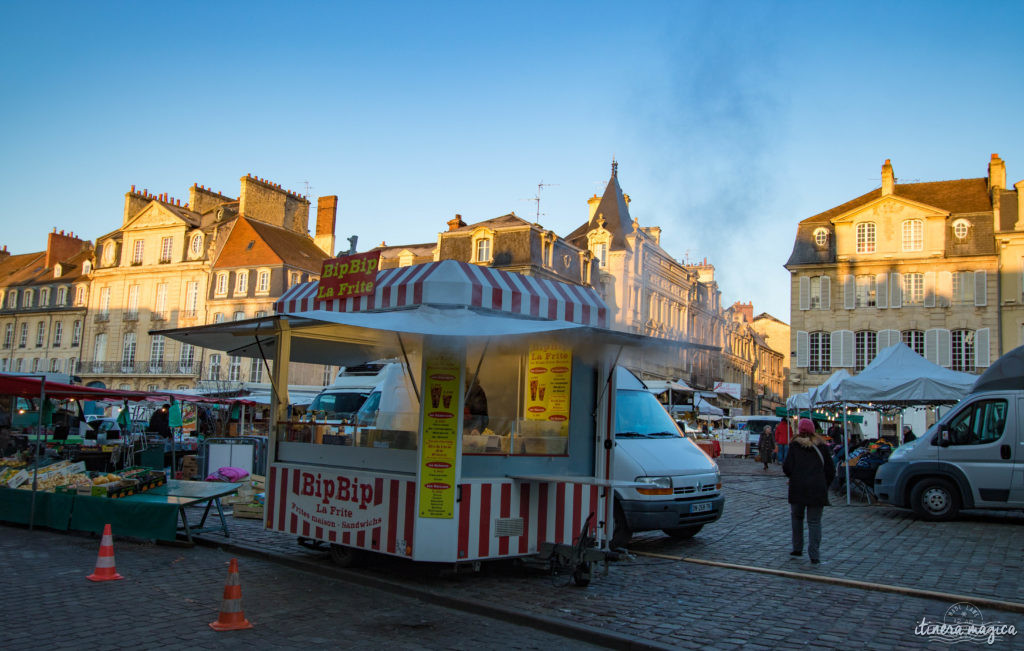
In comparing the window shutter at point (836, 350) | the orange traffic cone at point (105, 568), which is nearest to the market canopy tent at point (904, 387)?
the orange traffic cone at point (105, 568)

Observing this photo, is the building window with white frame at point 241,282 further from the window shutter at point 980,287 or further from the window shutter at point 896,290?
the window shutter at point 980,287

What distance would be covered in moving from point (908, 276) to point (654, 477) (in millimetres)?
38679

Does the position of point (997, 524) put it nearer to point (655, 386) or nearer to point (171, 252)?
point (655, 386)

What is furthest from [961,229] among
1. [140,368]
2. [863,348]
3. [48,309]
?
[48,309]

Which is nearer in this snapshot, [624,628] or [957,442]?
[624,628]

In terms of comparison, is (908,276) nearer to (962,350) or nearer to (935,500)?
(962,350)

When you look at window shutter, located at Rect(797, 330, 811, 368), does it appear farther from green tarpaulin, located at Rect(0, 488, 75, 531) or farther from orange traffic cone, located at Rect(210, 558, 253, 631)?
orange traffic cone, located at Rect(210, 558, 253, 631)

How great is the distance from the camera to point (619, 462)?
9602 millimetres

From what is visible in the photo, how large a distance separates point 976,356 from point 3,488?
140 ft

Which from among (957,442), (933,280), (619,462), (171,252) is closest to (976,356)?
(933,280)

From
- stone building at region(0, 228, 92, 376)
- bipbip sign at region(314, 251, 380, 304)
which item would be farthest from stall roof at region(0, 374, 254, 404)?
stone building at region(0, 228, 92, 376)

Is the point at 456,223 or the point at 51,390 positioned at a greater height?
the point at 456,223

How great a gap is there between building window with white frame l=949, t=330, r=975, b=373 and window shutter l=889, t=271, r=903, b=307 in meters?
3.00

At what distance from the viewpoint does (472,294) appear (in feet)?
26.1
